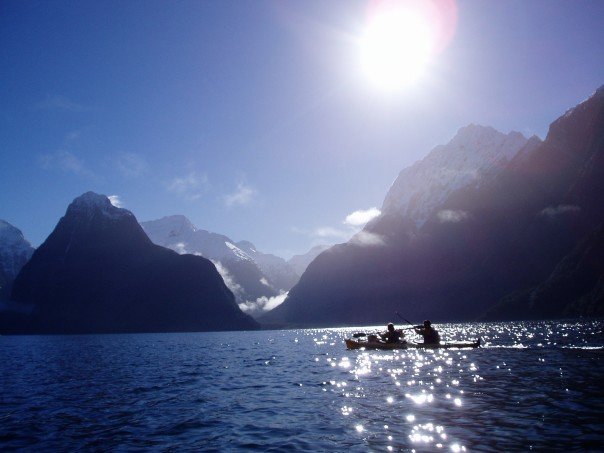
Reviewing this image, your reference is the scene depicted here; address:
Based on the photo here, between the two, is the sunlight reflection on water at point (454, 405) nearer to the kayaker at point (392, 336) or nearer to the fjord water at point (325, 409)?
the fjord water at point (325, 409)

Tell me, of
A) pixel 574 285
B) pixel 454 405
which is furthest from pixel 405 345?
pixel 574 285

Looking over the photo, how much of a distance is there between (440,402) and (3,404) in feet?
83.3

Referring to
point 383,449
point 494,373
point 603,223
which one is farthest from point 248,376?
point 603,223

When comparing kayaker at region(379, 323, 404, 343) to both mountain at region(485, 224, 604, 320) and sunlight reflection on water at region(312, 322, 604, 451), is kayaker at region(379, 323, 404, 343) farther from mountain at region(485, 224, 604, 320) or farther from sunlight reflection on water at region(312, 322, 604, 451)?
mountain at region(485, 224, 604, 320)

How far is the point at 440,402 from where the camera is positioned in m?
23.7

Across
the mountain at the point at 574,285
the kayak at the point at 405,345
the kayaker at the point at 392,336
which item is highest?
the mountain at the point at 574,285

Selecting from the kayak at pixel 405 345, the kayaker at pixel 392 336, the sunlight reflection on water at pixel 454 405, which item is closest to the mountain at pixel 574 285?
the kayak at pixel 405 345

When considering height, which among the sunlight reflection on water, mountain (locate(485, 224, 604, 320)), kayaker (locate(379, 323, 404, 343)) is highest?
mountain (locate(485, 224, 604, 320))

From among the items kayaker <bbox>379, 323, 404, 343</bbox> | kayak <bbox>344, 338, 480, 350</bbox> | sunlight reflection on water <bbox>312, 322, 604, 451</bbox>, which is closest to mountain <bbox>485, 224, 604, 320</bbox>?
kayak <bbox>344, 338, 480, 350</bbox>

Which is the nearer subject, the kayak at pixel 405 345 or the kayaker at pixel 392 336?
the kayak at pixel 405 345

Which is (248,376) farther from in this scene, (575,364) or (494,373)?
(575,364)

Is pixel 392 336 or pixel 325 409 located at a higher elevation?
pixel 392 336

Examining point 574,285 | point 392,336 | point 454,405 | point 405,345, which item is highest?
point 574,285

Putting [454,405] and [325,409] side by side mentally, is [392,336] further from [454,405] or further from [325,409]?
[325,409]
